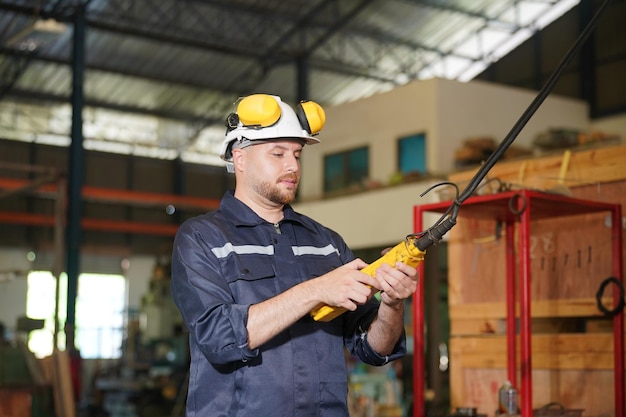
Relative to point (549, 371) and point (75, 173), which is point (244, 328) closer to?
point (549, 371)

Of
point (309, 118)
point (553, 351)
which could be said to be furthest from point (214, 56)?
point (309, 118)

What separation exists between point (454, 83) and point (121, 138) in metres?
12.1

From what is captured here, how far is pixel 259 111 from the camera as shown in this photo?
3.08 metres

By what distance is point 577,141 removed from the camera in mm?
15367

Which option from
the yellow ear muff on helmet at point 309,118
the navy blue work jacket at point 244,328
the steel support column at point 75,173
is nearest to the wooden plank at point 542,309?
the navy blue work jacket at point 244,328

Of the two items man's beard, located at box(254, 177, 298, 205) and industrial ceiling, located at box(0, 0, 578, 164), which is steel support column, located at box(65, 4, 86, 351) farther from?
man's beard, located at box(254, 177, 298, 205)

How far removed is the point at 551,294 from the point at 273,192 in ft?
8.74

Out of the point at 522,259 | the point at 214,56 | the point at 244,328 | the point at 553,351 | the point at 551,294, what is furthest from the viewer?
the point at 214,56

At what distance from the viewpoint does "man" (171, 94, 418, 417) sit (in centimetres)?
278

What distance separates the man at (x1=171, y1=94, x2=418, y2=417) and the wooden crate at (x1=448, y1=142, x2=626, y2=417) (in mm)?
1974

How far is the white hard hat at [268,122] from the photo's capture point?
3098 millimetres

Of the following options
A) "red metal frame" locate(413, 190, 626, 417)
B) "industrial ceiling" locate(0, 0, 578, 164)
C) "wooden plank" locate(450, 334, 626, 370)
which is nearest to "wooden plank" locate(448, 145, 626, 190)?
"red metal frame" locate(413, 190, 626, 417)

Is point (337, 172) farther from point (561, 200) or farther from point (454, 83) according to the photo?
point (561, 200)

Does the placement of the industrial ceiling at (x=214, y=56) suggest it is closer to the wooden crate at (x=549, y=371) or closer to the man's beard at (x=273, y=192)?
the wooden crate at (x=549, y=371)
